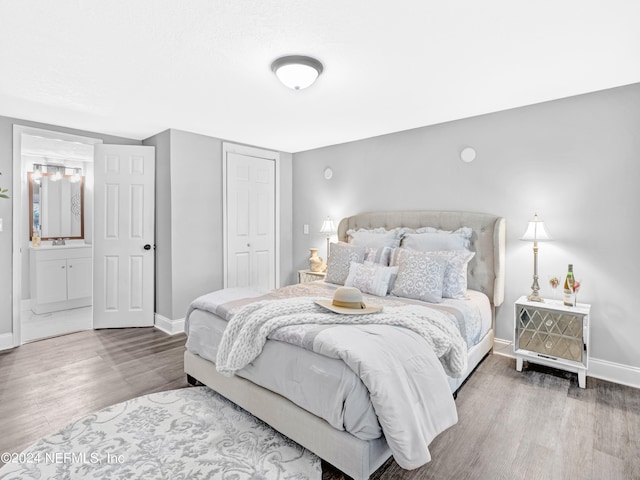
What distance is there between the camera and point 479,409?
7.75ft

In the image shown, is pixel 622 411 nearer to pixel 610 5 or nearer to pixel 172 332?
pixel 610 5

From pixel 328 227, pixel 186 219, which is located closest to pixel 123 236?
pixel 186 219

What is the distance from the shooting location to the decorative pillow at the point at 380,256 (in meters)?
3.46

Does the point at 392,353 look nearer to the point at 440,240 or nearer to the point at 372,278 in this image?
the point at 372,278

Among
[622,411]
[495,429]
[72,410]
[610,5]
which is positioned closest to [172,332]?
[72,410]

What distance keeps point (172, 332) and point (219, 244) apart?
118 centimetres

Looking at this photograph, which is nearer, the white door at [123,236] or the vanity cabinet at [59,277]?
the white door at [123,236]

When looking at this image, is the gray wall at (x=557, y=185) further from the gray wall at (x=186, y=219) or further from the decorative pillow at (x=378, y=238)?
the gray wall at (x=186, y=219)

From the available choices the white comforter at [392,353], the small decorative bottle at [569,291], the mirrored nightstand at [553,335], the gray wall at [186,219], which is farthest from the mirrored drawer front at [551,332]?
the gray wall at [186,219]

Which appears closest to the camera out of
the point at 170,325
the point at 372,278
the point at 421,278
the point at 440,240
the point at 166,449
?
the point at 166,449

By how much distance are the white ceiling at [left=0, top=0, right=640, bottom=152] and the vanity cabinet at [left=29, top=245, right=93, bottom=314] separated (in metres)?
2.20

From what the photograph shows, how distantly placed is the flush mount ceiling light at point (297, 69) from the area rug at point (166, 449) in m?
2.26

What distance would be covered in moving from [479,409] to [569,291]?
125 centimetres

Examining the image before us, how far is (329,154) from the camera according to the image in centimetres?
478
